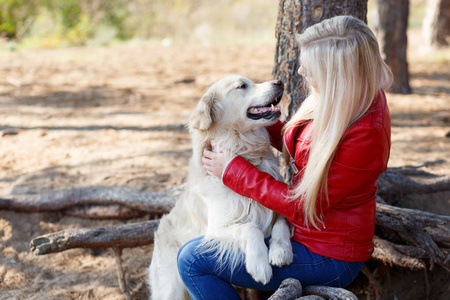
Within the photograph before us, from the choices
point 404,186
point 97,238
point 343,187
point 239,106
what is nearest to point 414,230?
point 404,186

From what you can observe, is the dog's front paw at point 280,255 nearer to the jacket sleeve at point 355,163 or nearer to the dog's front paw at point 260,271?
the dog's front paw at point 260,271

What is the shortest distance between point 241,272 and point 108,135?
4.19 m

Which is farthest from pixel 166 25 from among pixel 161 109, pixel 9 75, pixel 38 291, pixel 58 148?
pixel 38 291

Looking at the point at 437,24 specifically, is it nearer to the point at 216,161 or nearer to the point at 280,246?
the point at 216,161

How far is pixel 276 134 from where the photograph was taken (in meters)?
3.09

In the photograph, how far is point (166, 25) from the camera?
1688cm

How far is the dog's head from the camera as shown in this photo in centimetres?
272

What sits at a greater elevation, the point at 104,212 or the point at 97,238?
the point at 97,238

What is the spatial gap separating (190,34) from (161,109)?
32.5 feet

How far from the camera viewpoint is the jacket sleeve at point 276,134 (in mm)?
3072

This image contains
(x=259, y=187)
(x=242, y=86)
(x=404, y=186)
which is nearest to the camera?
(x=259, y=187)

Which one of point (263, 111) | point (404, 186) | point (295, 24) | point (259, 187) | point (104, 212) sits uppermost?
point (295, 24)

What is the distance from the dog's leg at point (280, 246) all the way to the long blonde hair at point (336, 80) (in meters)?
0.27

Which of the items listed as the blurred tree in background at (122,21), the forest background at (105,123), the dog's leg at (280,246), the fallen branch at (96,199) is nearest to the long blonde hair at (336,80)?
Result: the dog's leg at (280,246)
